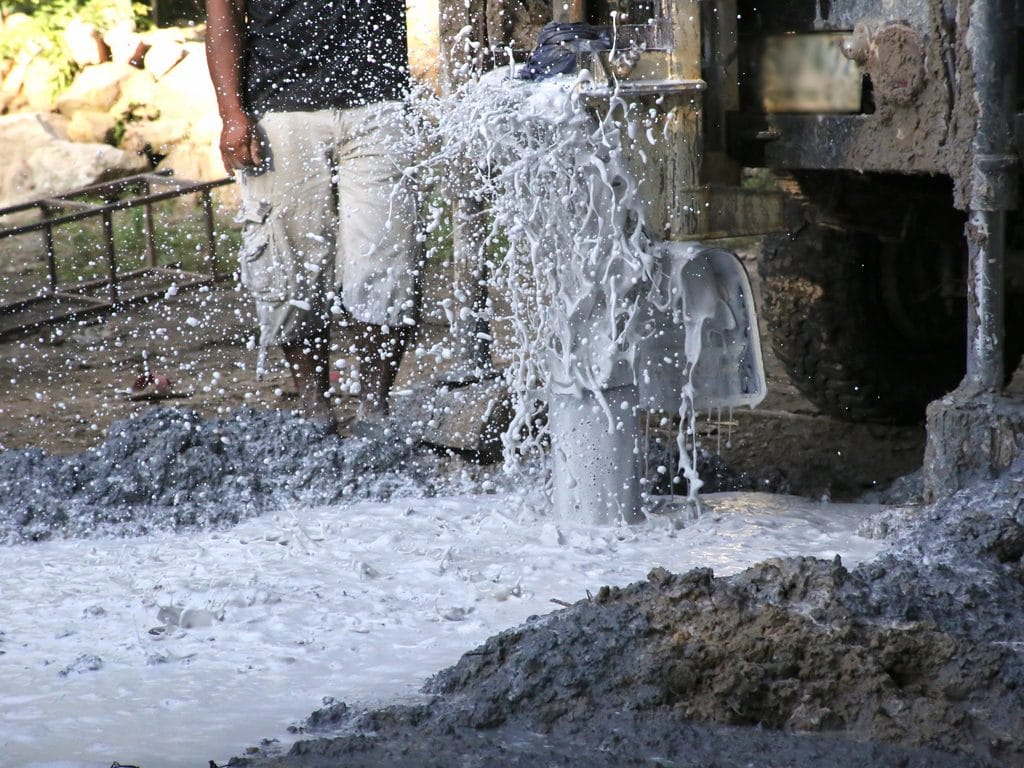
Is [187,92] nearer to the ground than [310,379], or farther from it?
farther from it

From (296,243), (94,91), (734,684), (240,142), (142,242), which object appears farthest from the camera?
(94,91)

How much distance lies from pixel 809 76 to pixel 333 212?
1.72 meters

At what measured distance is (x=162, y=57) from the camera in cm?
1192

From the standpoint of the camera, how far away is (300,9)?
190 inches

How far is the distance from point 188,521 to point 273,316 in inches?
36.5

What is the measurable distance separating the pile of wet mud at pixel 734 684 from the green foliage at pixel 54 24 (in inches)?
399

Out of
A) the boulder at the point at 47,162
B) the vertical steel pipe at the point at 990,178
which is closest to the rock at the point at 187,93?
the boulder at the point at 47,162

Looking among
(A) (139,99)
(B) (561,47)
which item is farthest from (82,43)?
(B) (561,47)

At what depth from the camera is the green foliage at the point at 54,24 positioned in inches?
474

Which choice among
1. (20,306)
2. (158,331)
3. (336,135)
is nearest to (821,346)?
(336,135)

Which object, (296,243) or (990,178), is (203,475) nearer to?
(296,243)

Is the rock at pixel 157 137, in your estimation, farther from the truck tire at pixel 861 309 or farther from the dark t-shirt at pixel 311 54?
the truck tire at pixel 861 309

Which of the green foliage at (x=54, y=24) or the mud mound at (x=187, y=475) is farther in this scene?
the green foliage at (x=54, y=24)

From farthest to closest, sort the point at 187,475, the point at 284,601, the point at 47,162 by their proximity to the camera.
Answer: the point at 47,162
the point at 187,475
the point at 284,601
